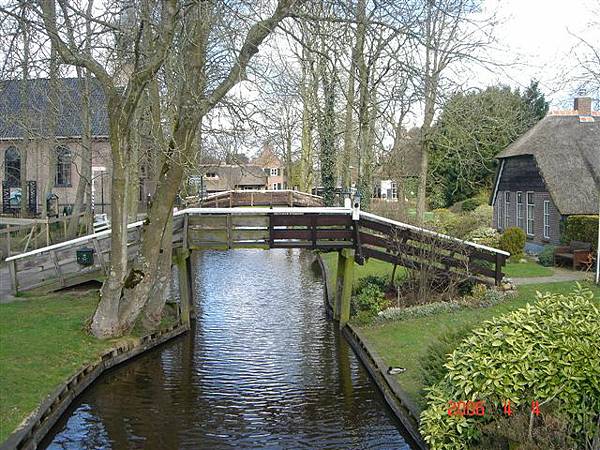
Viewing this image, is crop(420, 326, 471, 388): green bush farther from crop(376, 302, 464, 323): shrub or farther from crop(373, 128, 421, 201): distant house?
crop(373, 128, 421, 201): distant house

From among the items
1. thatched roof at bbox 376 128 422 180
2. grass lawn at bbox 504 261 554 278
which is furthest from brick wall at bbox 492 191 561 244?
thatched roof at bbox 376 128 422 180

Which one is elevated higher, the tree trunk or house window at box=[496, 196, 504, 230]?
the tree trunk

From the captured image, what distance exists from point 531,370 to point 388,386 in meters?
4.82

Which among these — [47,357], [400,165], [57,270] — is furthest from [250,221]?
[400,165]

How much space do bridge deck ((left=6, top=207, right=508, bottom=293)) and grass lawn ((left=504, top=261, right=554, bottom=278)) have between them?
135 inches

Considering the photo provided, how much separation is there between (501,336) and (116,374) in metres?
8.49

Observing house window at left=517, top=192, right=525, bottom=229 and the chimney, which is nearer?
house window at left=517, top=192, right=525, bottom=229

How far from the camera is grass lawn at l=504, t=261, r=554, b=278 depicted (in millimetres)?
21609

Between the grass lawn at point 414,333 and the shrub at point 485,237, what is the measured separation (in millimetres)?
8147

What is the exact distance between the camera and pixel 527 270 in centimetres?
2269

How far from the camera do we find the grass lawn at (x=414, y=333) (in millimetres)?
12816

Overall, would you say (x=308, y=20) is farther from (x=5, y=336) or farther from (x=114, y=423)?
(x=5, y=336)

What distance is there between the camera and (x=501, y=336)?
308 inches

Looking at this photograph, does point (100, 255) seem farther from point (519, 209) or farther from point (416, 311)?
point (519, 209)
